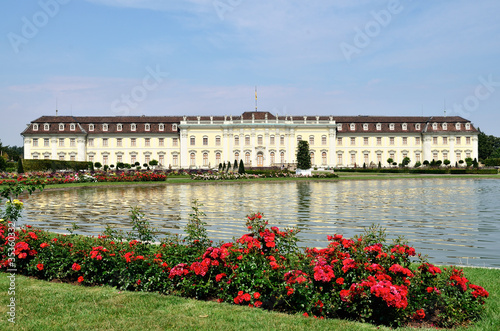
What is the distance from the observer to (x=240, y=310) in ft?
15.7

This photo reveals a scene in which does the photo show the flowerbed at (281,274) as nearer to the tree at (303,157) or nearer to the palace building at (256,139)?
the tree at (303,157)

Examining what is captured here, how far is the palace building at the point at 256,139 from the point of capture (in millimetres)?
66875

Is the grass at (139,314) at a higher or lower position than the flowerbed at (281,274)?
lower

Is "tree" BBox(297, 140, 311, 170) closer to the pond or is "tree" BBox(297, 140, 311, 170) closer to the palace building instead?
the palace building

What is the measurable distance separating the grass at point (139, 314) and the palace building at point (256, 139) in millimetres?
61520

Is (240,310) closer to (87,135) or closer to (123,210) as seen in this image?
(123,210)

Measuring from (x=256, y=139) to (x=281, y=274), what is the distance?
204 feet

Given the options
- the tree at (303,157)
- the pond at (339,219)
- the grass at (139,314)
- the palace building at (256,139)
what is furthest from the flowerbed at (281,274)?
the palace building at (256,139)

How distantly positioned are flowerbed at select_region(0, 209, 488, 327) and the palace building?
60632mm

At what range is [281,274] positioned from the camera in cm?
511

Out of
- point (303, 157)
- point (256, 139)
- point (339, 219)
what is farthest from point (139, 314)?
point (256, 139)

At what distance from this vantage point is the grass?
4.27 m

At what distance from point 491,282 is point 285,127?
205 feet

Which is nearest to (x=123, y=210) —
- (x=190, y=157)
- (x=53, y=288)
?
(x=53, y=288)
